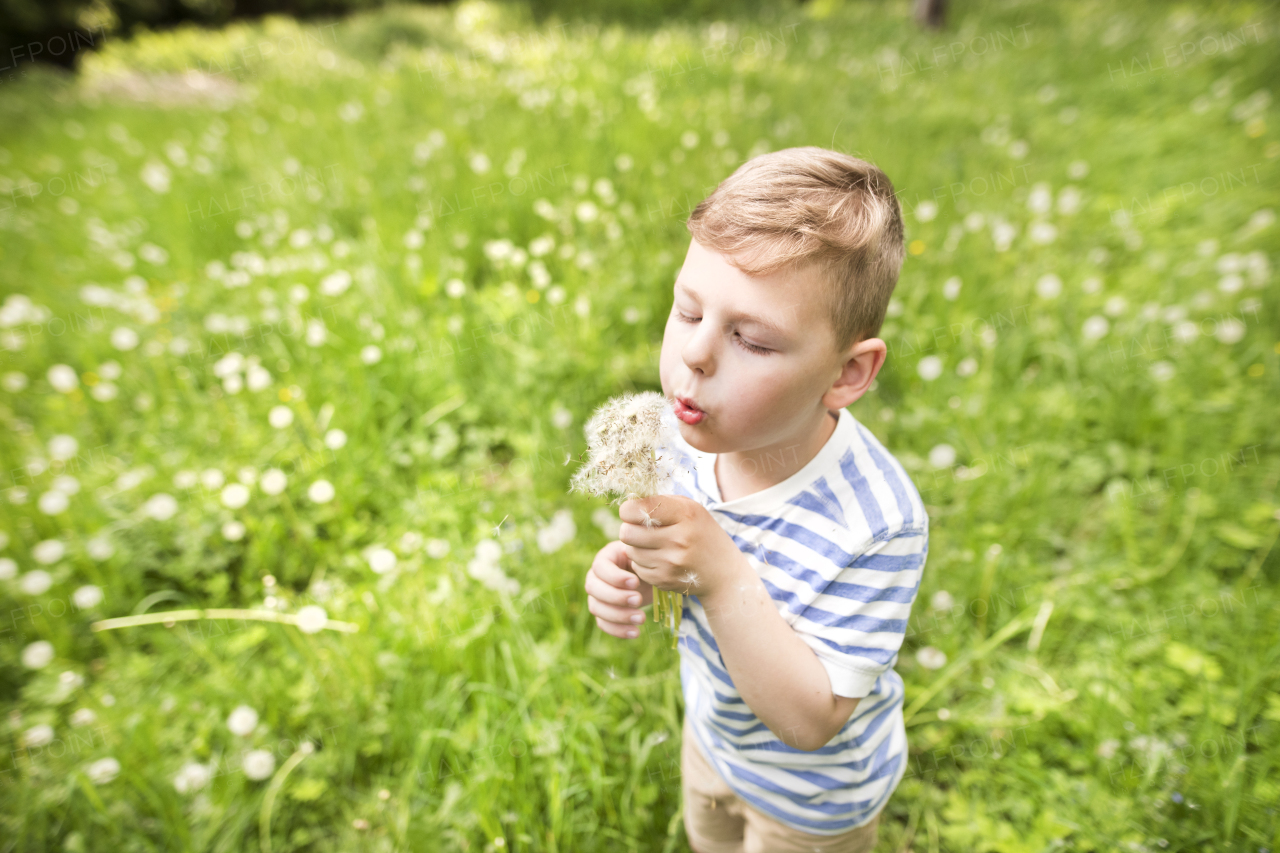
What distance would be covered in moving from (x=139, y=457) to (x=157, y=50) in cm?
1149

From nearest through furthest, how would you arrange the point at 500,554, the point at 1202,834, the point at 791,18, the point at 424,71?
the point at 1202,834, the point at 500,554, the point at 424,71, the point at 791,18

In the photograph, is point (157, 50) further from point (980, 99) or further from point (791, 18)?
point (980, 99)

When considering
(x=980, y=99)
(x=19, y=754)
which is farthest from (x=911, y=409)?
(x=980, y=99)

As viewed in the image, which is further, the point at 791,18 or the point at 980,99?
the point at 791,18

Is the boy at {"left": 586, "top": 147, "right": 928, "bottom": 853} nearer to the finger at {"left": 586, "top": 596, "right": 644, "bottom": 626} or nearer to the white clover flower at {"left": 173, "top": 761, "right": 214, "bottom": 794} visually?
the finger at {"left": 586, "top": 596, "right": 644, "bottom": 626}

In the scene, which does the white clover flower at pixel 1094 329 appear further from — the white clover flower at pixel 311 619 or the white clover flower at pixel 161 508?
the white clover flower at pixel 161 508

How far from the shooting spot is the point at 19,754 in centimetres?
170

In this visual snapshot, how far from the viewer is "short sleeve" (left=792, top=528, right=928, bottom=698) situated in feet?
2.79

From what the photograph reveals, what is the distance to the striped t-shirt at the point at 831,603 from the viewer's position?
863 millimetres

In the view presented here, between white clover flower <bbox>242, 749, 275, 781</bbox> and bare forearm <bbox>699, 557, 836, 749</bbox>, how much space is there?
4.56 ft

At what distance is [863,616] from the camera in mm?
861

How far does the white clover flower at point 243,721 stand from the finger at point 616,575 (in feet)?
4.32

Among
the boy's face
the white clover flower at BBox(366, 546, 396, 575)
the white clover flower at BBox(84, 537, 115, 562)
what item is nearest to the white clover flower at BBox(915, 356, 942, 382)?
the boy's face

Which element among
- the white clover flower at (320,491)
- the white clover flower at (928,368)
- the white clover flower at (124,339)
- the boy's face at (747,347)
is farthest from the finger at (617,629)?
the white clover flower at (124,339)
